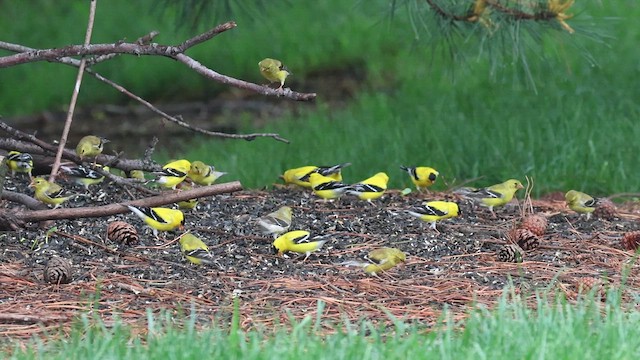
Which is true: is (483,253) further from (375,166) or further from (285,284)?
(375,166)

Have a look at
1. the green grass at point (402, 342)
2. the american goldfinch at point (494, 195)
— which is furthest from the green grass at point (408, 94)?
the green grass at point (402, 342)

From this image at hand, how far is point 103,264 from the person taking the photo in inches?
218

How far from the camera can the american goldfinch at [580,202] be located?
6.76m

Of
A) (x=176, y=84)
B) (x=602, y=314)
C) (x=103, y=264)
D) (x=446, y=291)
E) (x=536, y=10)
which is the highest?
(x=176, y=84)

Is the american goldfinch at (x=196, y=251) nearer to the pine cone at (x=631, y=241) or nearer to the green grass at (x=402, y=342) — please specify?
the green grass at (x=402, y=342)

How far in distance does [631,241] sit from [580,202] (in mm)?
761

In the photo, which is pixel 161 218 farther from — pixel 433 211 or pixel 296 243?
pixel 433 211

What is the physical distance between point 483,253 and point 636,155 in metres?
3.63

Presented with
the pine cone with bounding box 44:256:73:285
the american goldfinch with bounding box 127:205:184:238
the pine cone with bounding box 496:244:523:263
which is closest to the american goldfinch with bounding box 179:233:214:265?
the american goldfinch with bounding box 127:205:184:238

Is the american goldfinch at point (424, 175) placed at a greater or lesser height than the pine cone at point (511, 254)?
greater

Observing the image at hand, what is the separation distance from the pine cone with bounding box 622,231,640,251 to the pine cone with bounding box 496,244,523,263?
0.73 meters

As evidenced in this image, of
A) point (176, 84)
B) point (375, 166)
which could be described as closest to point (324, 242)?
point (375, 166)

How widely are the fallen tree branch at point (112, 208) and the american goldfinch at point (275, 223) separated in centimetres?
36

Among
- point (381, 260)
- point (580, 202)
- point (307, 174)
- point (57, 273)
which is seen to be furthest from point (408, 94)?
point (57, 273)
